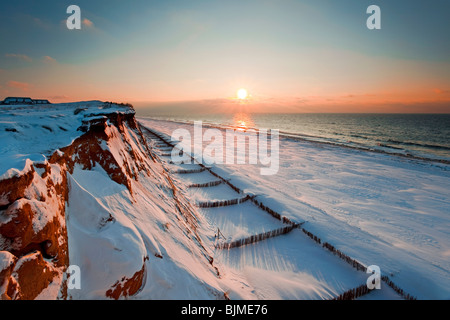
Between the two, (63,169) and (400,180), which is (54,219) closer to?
(63,169)

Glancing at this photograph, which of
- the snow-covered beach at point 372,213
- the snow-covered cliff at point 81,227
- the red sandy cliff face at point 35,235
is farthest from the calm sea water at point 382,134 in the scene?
the red sandy cliff face at point 35,235

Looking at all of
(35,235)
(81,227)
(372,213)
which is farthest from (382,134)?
(35,235)

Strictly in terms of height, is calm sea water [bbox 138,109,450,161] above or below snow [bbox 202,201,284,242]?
above

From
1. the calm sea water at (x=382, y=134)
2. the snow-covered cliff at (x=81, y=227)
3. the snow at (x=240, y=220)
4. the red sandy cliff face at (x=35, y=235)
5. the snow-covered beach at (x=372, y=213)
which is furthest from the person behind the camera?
the calm sea water at (x=382, y=134)

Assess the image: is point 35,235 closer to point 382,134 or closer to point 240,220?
point 240,220

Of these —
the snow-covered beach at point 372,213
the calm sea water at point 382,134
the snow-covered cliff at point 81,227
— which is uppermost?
the calm sea water at point 382,134

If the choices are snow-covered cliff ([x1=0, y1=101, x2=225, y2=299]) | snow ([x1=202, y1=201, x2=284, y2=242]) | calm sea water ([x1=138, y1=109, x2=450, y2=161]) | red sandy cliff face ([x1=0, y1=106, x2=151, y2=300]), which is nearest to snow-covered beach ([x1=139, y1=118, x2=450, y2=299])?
snow ([x1=202, y1=201, x2=284, y2=242])

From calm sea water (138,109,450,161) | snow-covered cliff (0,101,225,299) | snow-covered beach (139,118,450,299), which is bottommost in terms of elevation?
snow-covered beach (139,118,450,299)

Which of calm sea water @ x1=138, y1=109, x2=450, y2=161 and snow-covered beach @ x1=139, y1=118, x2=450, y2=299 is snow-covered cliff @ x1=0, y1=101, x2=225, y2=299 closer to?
snow-covered beach @ x1=139, y1=118, x2=450, y2=299

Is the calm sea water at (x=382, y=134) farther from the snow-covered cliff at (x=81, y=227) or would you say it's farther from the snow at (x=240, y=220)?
the snow-covered cliff at (x=81, y=227)
